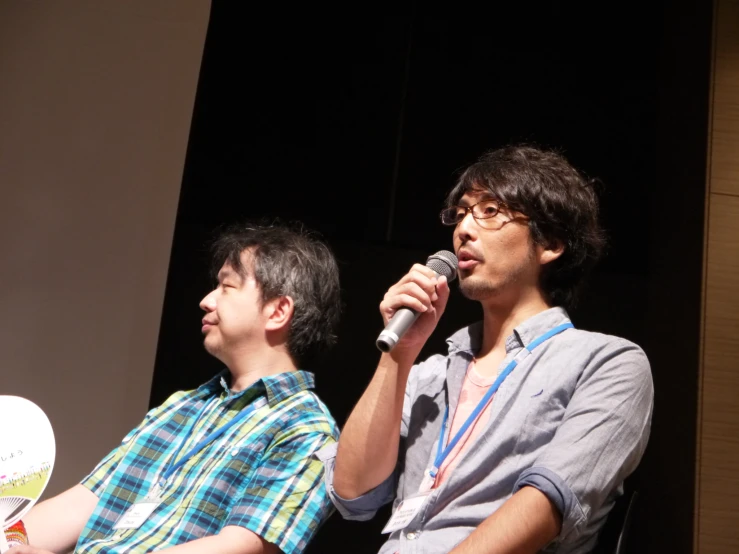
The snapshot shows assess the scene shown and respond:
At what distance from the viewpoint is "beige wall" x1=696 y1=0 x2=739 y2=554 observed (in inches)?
87.9

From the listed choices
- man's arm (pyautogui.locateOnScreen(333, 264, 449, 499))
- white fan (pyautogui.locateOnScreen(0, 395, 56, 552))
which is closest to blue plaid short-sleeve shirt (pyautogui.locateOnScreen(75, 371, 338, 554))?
man's arm (pyautogui.locateOnScreen(333, 264, 449, 499))

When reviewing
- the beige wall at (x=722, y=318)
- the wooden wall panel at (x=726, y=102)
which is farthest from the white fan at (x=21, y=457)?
the wooden wall panel at (x=726, y=102)

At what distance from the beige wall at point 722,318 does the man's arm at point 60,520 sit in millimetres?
1654

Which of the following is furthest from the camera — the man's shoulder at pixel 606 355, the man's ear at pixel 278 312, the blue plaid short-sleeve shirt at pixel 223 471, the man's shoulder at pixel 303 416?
the man's ear at pixel 278 312

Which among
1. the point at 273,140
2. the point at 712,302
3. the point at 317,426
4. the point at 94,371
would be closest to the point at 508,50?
the point at 273,140

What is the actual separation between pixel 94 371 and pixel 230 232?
599 mm

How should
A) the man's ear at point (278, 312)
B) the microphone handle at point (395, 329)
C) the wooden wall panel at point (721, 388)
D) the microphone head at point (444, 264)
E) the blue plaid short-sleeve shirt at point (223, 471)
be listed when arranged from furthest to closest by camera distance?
the man's ear at point (278, 312) → the wooden wall panel at point (721, 388) → the blue plaid short-sleeve shirt at point (223, 471) → the microphone head at point (444, 264) → the microphone handle at point (395, 329)

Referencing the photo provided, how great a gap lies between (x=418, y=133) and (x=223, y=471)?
129cm

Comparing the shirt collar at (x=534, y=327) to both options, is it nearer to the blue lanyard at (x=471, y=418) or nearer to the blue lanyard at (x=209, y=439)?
the blue lanyard at (x=471, y=418)

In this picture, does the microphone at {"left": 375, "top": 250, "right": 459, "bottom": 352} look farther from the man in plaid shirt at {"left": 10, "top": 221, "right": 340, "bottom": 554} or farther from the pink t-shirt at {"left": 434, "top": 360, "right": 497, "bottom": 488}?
the man in plaid shirt at {"left": 10, "top": 221, "right": 340, "bottom": 554}

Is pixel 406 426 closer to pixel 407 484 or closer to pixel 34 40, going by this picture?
pixel 407 484

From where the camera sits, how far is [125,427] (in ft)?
8.16

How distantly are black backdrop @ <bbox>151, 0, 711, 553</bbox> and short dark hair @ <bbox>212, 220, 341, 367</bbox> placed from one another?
0.16 meters

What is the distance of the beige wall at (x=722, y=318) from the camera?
2232 millimetres
